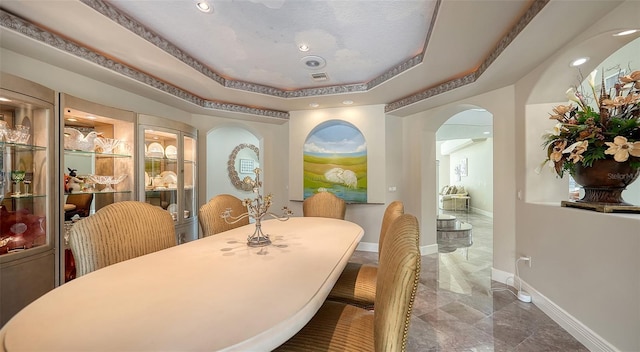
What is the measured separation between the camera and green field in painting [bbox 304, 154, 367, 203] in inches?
160

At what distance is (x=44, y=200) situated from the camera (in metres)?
1.88

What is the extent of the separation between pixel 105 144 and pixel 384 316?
9.95 feet

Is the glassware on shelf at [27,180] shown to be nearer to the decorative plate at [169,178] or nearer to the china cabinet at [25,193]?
the china cabinet at [25,193]

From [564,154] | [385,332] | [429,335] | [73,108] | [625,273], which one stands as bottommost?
[429,335]

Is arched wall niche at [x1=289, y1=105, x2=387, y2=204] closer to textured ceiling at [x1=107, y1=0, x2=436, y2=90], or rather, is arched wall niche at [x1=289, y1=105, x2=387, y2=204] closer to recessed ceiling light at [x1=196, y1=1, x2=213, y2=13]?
textured ceiling at [x1=107, y1=0, x2=436, y2=90]

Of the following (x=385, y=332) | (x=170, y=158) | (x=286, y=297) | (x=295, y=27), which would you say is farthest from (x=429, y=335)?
(x=170, y=158)

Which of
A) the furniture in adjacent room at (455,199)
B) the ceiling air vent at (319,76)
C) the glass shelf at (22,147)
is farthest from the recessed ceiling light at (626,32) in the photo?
the furniture in adjacent room at (455,199)

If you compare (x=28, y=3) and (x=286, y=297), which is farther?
(x=28, y=3)

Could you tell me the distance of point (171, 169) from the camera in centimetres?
325

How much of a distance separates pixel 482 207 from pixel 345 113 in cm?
744

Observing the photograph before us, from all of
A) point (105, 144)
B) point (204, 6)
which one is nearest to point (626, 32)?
point (204, 6)

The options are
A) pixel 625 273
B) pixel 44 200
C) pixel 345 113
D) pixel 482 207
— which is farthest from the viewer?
pixel 482 207

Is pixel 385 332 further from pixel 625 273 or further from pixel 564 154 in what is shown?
pixel 564 154

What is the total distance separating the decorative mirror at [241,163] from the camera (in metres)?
5.75
